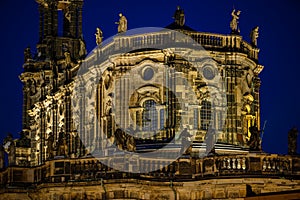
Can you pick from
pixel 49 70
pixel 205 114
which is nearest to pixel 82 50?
pixel 49 70

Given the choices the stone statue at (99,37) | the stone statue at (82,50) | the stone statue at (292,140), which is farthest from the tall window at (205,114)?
the stone statue at (82,50)

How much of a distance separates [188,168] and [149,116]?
11240 mm

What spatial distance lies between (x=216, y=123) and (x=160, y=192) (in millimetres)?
12611

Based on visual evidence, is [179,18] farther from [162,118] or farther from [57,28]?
[57,28]

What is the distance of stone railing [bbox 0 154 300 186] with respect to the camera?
168ft

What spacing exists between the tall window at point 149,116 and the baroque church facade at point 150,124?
6 centimetres

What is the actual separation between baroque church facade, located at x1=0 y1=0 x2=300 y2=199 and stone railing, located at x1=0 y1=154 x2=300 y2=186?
0.16 feet

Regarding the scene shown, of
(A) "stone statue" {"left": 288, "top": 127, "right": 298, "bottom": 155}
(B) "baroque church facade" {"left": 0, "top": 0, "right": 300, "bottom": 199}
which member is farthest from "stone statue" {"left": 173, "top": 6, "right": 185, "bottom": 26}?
(A) "stone statue" {"left": 288, "top": 127, "right": 298, "bottom": 155}

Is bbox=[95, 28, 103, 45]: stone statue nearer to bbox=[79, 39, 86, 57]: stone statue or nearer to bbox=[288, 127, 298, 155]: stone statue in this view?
bbox=[79, 39, 86, 57]: stone statue

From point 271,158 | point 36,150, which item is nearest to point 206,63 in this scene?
point 271,158

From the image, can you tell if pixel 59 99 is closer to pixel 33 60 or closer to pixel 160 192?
pixel 33 60

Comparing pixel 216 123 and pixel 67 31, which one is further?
pixel 67 31

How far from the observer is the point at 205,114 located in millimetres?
63531

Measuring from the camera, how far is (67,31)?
278ft
